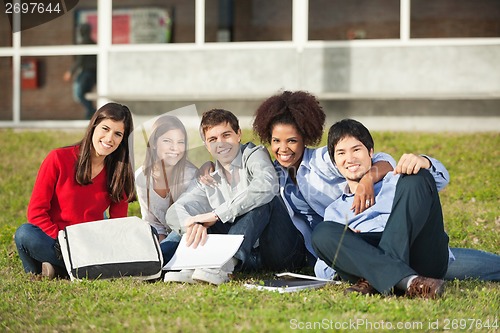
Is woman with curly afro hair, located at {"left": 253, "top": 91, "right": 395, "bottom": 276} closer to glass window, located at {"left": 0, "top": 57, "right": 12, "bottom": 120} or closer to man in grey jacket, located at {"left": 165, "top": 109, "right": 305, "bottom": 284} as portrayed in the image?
man in grey jacket, located at {"left": 165, "top": 109, "right": 305, "bottom": 284}

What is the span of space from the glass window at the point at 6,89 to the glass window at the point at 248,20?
4987 millimetres

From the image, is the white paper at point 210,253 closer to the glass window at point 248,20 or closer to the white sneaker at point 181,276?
the white sneaker at point 181,276

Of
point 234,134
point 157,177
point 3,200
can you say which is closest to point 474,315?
point 234,134

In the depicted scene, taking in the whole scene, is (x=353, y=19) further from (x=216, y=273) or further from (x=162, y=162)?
(x=216, y=273)

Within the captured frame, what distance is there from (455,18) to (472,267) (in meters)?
11.3

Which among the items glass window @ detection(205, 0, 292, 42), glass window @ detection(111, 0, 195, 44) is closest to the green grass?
glass window @ detection(205, 0, 292, 42)

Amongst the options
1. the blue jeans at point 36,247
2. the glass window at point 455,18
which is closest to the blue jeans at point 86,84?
the glass window at point 455,18

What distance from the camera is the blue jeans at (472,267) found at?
5.14 m

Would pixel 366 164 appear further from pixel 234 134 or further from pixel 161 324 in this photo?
pixel 161 324

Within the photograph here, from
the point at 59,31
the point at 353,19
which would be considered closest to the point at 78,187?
the point at 353,19

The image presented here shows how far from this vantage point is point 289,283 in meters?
4.92

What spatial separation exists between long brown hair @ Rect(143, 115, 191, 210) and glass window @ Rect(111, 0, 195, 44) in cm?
1112

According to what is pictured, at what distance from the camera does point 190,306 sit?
4.31m

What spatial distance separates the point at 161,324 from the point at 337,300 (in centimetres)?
102
